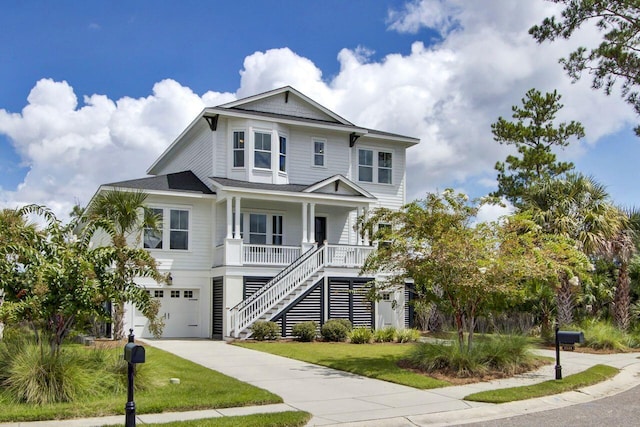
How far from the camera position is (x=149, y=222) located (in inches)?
850

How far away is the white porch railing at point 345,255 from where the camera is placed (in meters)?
26.4

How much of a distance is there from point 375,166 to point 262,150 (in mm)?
6213

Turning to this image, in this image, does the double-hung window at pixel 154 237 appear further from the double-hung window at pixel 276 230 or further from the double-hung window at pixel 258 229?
the double-hung window at pixel 276 230

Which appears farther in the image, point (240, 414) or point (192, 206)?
point (192, 206)

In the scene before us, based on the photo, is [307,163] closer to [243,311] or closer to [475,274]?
[243,311]

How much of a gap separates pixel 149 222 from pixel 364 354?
855 centimetres

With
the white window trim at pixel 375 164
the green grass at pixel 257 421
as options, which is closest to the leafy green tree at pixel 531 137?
the white window trim at pixel 375 164

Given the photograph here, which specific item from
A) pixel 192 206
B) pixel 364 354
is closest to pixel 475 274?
pixel 364 354

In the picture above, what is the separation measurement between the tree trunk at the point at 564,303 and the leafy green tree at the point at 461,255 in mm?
6744

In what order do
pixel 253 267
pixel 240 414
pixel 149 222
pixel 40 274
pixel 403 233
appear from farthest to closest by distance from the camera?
pixel 253 267, pixel 149 222, pixel 403 233, pixel 40 274, pixel 240 414

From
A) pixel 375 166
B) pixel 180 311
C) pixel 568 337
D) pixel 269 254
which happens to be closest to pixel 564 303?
pixel 568 337

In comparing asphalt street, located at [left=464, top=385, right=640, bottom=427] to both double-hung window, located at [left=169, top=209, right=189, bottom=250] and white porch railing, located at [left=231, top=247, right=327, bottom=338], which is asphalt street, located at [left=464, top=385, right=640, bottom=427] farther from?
double-hung window, located at [left=169, top=209, right=189, bottom=250]

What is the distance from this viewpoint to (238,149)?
2780 cm

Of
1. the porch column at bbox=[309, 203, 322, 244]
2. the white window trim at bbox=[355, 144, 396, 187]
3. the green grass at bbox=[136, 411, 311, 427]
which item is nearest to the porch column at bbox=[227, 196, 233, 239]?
the porch column at bbox=[309, 203, 322, 244]
